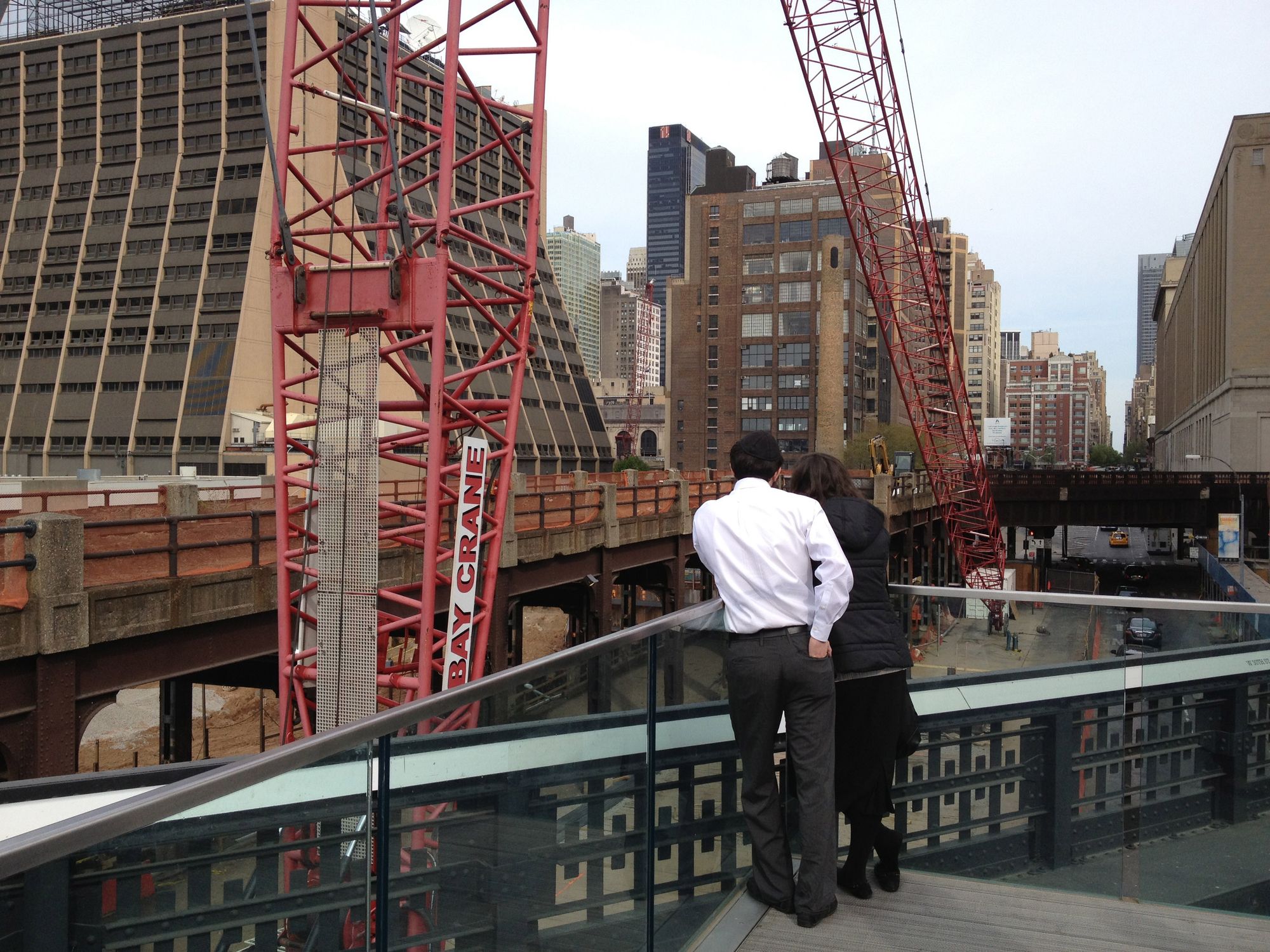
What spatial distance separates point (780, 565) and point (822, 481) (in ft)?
1.98

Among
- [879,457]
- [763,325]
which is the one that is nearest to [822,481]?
[879,457]

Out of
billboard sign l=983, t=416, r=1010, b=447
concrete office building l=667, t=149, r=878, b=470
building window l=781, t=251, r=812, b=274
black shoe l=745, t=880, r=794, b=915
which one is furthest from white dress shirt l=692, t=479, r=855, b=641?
billboard sign l=983, t=416, r=1010, b=447

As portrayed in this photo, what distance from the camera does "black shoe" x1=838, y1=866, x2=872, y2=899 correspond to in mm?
4812

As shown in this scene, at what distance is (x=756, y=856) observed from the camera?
4520 millimetres

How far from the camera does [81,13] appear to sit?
79688 mm

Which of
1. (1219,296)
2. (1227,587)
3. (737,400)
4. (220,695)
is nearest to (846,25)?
(1227,587)

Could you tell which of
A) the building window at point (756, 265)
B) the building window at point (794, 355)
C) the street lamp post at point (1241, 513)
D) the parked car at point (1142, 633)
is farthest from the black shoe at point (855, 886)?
the building window at point (756, 265)

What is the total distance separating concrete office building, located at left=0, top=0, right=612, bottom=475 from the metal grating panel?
55.2 meters

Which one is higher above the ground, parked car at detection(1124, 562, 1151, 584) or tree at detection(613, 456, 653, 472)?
tree at detection(613, 456, 653, 472)

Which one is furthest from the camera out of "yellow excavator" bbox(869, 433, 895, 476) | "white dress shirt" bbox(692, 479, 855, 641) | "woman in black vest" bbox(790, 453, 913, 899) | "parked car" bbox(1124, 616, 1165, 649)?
"yellow excavator" bbox(869, 433, 895, 476)

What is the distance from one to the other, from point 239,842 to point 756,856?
2.95m

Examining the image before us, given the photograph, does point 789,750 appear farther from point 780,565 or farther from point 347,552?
point 347,552

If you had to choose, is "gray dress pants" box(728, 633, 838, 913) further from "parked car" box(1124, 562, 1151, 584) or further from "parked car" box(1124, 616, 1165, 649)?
"parked car" box(1124, 562, 1151, 584)

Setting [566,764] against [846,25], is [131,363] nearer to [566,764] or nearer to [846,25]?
[846,25]
